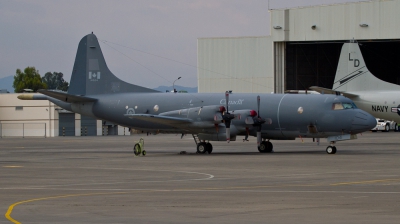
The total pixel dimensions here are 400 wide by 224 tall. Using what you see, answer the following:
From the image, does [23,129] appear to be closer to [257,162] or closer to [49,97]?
[49,97]

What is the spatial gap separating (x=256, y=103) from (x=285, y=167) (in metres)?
11.2

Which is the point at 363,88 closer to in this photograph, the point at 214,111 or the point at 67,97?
the point at 214,111

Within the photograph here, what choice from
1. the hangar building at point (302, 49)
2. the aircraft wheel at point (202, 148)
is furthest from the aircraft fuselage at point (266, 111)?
the hangar building at point (302, 49)

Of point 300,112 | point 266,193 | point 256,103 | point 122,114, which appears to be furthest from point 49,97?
point 266,193

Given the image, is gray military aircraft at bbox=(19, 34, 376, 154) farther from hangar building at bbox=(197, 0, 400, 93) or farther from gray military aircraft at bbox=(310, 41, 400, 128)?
hangar building at bbox=(197, 0, 400, 93)

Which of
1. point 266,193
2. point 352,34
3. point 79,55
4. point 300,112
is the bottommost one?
point 266,193

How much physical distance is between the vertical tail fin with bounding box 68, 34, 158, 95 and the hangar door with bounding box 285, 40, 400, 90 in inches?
1475

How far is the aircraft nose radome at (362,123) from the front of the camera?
33375mm

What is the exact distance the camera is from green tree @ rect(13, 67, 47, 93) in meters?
162

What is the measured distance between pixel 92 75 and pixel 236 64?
39422 millimetres

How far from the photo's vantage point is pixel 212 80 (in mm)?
80812

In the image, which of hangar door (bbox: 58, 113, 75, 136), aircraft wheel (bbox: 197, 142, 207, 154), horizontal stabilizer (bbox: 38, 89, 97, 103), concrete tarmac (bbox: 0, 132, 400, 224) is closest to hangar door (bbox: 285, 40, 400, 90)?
hangar door (bbox: 58, 113, 75, 136)

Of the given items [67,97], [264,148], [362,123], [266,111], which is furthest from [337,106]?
[67,97]

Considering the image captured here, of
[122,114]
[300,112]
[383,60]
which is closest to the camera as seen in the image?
[300,112]
